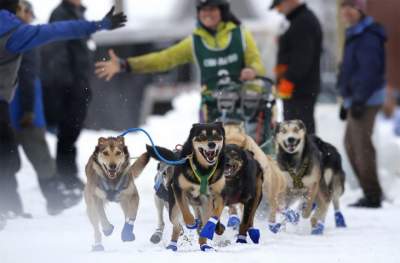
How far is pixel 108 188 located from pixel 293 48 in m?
3.74

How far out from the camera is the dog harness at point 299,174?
748 centimetres

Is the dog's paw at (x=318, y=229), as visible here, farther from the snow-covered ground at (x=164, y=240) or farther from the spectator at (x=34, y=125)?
the spectator at (x=34, y=125)

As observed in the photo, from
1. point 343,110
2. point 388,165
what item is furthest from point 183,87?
point 343,110

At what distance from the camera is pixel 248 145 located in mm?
7176

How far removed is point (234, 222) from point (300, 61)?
9.07ft

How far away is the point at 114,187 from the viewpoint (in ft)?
20.5

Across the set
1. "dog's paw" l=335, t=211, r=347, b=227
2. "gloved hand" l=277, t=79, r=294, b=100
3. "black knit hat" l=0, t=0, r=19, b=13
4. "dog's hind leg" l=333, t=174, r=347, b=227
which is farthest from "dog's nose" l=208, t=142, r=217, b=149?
"gloved hand" l=277, t=79, r=294, b=100

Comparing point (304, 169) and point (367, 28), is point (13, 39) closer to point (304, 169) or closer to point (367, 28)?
point (304, 169)

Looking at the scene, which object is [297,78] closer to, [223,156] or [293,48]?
[293,48]

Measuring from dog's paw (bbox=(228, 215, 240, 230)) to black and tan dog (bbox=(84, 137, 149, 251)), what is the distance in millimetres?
927

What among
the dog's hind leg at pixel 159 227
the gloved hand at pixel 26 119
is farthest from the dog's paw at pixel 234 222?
the gloved hand at pixel 26 119

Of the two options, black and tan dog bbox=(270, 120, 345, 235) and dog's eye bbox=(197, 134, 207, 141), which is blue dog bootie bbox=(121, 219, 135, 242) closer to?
dog's eye bbox=(197, 134, 207, 141)

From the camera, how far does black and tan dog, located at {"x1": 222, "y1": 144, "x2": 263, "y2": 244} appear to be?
642 centimetres

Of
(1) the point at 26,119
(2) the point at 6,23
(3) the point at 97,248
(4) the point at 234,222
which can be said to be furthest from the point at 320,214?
(1) the point at 26,119
